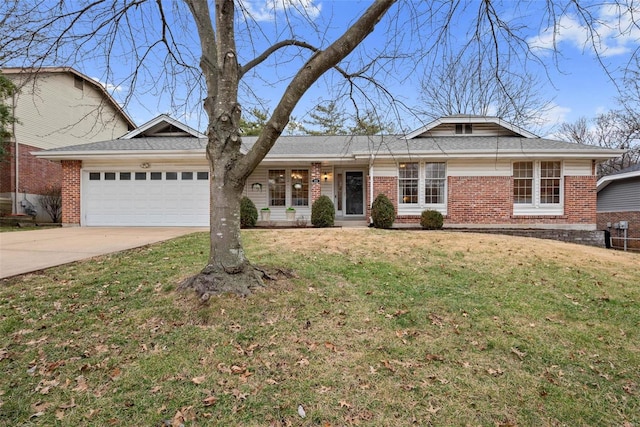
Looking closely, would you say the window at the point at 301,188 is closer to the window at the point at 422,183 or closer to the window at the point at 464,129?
the window at the point at 422,183

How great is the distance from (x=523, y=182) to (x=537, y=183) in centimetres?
47

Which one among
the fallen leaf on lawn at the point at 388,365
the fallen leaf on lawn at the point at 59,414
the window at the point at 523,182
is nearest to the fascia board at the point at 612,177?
the window at the point at 523,182

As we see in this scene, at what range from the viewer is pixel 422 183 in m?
13.0

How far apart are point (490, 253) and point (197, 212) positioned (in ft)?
32.5

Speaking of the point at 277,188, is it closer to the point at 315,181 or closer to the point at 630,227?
the point at 315,181

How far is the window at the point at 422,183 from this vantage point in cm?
1299

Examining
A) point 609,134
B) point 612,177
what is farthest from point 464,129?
point 609,134

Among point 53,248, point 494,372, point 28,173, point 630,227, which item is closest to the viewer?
point 494,372

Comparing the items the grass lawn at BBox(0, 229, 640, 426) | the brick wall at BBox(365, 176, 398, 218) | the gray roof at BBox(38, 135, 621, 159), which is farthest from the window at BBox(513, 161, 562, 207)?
the grass lawn at BBox(0, 229, 640, 426)

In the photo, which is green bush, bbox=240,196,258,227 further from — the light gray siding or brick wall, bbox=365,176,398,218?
the light gray siding

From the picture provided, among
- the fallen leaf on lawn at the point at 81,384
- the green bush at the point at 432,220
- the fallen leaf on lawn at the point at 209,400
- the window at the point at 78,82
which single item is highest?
the window at the point at 78,82

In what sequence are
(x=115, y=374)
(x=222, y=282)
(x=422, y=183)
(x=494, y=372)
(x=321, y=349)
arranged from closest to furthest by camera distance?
(x=115, y=374), (x=494, y=372), (x=321, y=349), (x=222, y=282), (x=422, y=183)

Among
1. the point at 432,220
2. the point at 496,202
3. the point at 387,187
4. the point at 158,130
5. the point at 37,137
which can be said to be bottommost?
the point at 432,220

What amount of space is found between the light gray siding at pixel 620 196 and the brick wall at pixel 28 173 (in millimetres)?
28448
